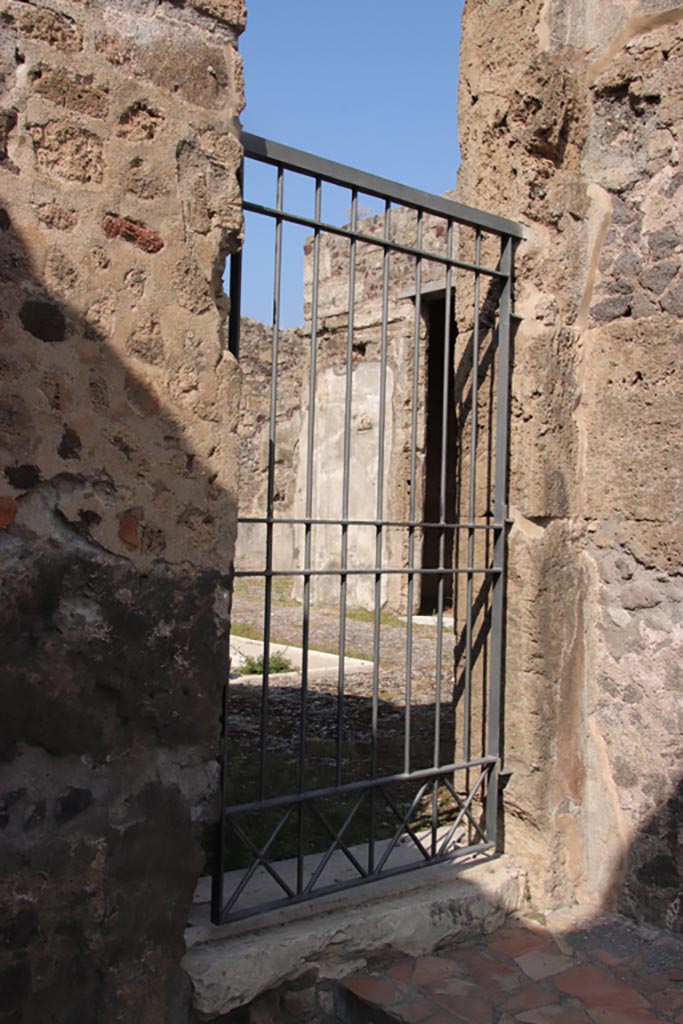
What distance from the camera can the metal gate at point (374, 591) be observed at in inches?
115

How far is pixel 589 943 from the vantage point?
10.4 ft

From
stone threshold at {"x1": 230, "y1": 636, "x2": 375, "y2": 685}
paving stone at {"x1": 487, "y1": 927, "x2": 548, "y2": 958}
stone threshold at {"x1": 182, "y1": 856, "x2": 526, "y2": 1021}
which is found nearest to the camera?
stone threshold at {"x1": 182, "y1": 856, "x2": 526, "y2": 1021}

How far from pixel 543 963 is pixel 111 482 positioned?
6.66ft

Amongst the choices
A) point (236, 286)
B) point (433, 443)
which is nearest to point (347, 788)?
point (236, 286)

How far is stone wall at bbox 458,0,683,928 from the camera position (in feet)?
10.9

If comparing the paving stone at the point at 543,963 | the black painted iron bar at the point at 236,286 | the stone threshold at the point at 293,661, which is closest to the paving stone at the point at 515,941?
the paving stone at the point at 543,963

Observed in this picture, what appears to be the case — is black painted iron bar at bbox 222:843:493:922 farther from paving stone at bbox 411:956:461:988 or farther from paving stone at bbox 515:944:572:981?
paving stone at bbox 515:944:572:981

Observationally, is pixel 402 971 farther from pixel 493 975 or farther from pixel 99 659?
pixel 99 659

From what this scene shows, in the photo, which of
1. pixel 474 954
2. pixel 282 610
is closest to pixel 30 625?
pixel 474 954

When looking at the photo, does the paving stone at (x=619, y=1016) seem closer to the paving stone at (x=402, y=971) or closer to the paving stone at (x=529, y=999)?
the paving stone at (x=529, y=999)

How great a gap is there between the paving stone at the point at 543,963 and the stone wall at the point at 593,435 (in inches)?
12.3

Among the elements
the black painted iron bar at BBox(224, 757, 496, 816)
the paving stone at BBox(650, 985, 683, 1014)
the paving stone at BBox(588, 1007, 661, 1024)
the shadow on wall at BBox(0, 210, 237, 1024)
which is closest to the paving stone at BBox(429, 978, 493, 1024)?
the paving stone at BBox(588, 1007, 661, 1024)

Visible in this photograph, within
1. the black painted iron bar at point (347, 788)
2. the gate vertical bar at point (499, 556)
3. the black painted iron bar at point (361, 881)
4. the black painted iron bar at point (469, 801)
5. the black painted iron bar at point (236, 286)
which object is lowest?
the black painted iron bar at point (361, 881)

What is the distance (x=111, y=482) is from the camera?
2348 millimetres
